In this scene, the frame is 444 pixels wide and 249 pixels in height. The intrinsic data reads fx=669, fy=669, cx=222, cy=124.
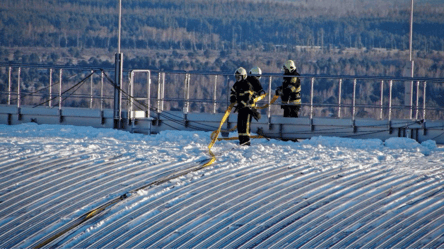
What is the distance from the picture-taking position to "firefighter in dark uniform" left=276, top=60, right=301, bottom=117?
49.0 feet

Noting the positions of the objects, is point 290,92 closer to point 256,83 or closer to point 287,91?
point 287,91

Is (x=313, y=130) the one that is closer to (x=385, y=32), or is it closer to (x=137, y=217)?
(x=137, y=217)

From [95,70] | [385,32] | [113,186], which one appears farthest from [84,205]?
[385,32]

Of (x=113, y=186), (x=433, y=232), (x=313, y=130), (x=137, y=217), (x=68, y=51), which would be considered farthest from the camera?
(x=68, y=51)

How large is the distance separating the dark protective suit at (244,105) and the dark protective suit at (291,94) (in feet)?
4.70

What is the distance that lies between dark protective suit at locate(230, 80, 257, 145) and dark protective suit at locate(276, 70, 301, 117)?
1.43 metres

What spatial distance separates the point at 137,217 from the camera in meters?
8.30

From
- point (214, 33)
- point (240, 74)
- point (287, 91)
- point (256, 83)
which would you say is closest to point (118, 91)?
point (256, 83)

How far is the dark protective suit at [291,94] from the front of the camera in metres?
14.9

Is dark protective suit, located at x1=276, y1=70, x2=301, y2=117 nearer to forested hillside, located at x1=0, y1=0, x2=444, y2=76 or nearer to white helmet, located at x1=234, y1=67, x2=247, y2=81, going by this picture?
white helmet, located at x1=234, y1=67, x2=247, y2=81

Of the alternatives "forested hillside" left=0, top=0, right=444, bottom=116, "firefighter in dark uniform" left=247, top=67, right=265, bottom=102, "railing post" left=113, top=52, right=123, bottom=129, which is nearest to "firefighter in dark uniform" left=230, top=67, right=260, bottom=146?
"firefighter in dark uniform" left=247, top=67, right=265, bottom=102

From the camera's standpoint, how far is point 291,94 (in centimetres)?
1508

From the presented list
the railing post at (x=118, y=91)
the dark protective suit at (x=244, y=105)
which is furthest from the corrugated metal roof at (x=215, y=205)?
the railing post at (x=118, y=91)

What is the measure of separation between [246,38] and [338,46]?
11.8 metres
